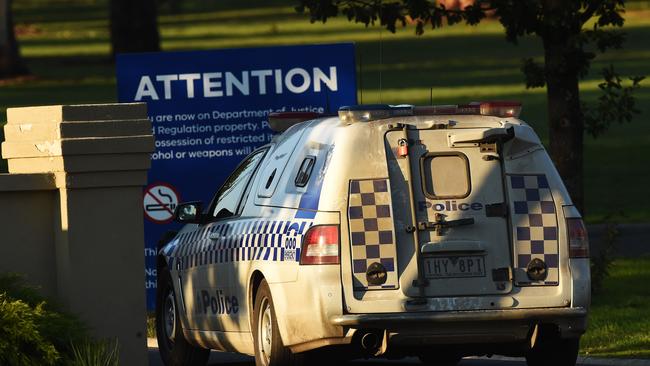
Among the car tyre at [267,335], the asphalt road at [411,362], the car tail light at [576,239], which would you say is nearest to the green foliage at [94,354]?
the car tyre at [267,335]

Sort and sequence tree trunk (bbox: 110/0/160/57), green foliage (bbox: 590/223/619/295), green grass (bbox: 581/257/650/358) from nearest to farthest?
green grass (bbox: 581/257/650/358), green foliage (bbox: 590/223/619/295), tree trunk (bbox: 110/0/160/57)

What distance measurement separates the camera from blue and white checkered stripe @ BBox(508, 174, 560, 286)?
1037cm

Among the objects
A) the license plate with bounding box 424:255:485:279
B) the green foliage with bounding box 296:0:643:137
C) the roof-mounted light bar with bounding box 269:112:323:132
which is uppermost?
the green foliage with bounding box 296:0:643:137

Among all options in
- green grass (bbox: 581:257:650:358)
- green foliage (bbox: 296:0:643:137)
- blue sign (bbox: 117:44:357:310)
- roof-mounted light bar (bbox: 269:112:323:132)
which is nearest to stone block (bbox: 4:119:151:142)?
roof-mounted light bar (bbox: 269:112:323:132)

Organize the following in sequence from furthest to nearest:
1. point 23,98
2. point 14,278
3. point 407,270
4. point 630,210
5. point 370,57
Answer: point 370,57 → point 23,98 → point 630,210 → point 14,278 → point 407,270

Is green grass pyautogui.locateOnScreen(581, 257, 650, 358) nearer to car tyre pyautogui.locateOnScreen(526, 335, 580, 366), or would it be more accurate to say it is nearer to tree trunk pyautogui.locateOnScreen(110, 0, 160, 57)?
car tyre pyautogui.locateOnScreen(526, 335, 580, 366)

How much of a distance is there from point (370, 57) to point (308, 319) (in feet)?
135

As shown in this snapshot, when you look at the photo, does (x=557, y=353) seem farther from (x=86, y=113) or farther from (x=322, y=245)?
(x=86, y=113)

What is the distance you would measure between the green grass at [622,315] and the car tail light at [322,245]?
168 inches

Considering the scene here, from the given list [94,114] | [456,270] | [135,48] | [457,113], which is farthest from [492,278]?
[135,48]

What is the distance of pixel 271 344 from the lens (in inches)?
424

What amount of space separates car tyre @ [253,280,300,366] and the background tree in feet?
21.8

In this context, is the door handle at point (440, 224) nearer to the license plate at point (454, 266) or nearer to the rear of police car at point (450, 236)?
the rear of police car at point (450, 236)

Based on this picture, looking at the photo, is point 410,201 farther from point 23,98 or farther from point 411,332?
point 23,98
